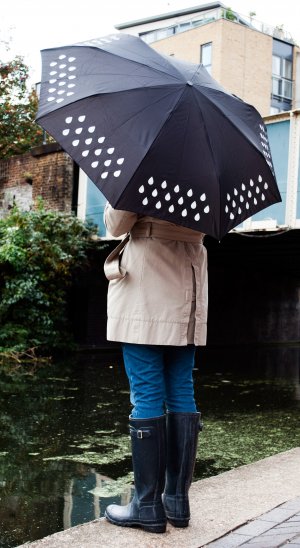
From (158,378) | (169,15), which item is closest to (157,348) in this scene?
(158,378)

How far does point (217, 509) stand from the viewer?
132 inches

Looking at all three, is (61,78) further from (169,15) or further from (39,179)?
(169,15)

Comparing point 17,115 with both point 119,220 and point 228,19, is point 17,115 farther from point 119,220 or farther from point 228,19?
point 119,220

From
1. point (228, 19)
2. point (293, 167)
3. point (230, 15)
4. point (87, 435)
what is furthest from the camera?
point (230, 15)

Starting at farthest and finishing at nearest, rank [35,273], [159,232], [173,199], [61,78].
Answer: [35,273] < [61,78] < [159,232] < [173,199]

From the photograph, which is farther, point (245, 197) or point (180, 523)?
point (245, 197)

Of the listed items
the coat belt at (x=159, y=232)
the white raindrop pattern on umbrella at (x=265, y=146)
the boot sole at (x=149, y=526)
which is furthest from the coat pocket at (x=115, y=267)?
the boot sole at (x=149, y=526)

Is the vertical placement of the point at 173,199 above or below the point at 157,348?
above

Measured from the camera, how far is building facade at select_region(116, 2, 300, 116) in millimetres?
37750

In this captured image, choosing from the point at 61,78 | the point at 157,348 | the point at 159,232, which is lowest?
the point at 157,348

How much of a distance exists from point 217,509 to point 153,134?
1.84 meters

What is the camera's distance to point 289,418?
7.61m

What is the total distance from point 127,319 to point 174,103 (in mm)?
957

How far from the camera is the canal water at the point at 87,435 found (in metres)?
3.98
